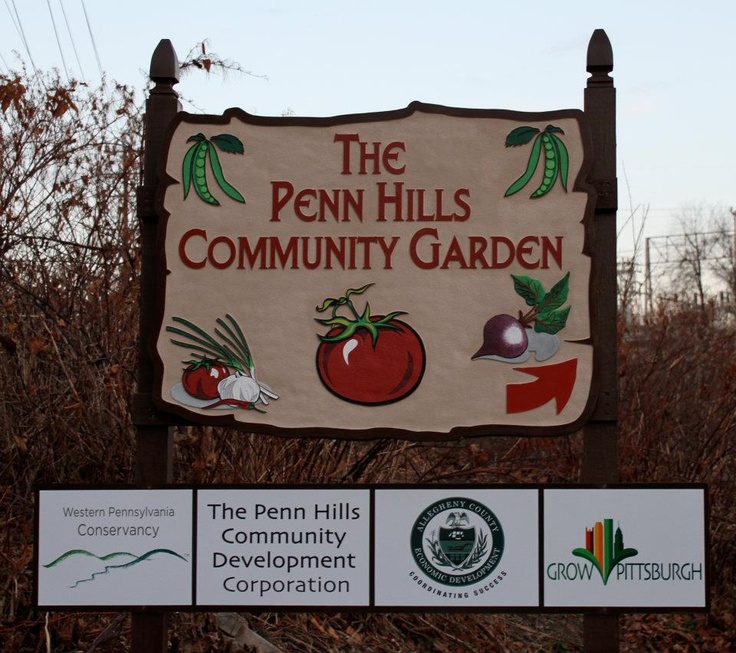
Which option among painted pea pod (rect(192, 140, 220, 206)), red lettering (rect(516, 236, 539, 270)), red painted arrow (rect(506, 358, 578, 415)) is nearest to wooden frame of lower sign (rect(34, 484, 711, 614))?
red painted arrow (rect(506, 358, 578, 415))

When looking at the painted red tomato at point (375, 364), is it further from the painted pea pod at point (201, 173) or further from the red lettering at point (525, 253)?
the painted pea pod at point (201, 173)

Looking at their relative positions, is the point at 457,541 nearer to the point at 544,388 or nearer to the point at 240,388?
the point at 544,388

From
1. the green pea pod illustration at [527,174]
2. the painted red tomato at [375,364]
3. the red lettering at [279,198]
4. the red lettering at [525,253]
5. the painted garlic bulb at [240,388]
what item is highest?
the green pea pod illustration at [527,174]

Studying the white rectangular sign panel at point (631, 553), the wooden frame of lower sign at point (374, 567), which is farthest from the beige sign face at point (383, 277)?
the white rectangular sign panel at point (631, 553)

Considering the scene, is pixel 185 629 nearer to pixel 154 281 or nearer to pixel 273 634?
pixel 273 634

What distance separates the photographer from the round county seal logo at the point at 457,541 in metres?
5.85

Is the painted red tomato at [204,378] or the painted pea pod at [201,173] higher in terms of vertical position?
the painted pea pod at [201,173]

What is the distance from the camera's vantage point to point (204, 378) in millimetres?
5977

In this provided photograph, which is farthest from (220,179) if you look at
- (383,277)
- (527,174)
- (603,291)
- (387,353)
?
(603,291)

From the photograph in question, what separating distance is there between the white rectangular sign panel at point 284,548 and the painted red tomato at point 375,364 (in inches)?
22.2

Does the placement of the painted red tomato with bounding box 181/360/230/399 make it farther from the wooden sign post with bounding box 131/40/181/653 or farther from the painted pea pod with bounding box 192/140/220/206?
the painted pea pod with bounding box 192/140/220/206

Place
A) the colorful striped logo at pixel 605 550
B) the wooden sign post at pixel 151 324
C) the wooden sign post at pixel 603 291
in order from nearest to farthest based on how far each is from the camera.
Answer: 1. the colorful striped logo at pixel 605 550
2. the wooden sign post at pixel 603 291
3. the wooden sign post at pixel 151 324

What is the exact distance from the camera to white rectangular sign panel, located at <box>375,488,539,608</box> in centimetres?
583

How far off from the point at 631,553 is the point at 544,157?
224 centimetres
